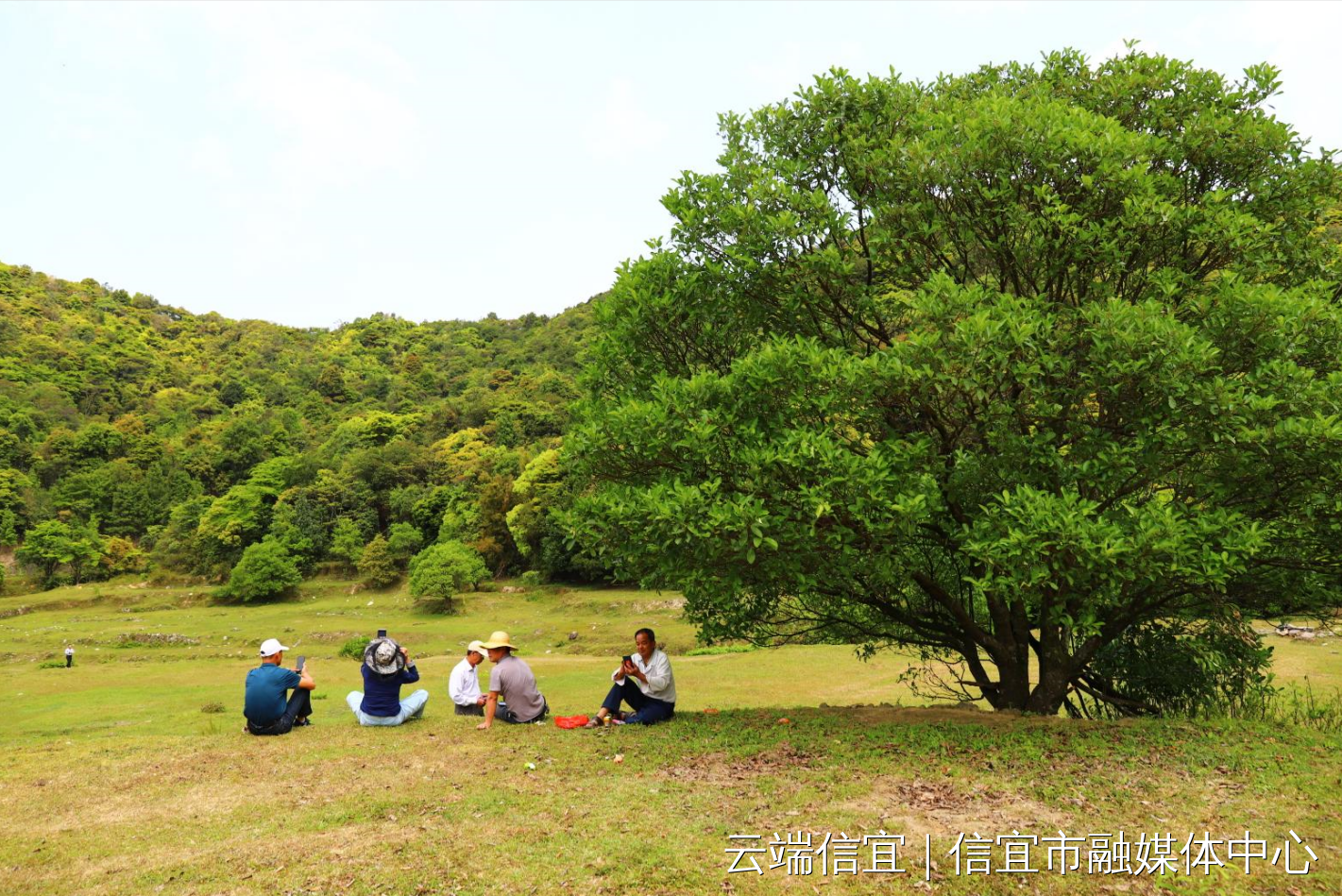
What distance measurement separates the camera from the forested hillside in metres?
67.9

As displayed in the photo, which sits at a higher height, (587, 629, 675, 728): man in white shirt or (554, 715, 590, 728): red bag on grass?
(587, 629, 675, 728): man in white shirt

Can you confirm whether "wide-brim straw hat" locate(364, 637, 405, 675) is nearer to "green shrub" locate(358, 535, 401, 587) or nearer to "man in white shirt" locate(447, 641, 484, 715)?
"man in white shirt" locate(447, 641, 484, 715)

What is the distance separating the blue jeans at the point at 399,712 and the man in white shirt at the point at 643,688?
271cm

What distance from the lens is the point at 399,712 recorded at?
37.6ft

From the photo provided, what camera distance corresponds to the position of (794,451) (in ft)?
27.0

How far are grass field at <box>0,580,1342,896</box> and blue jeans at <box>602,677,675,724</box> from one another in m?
0.29

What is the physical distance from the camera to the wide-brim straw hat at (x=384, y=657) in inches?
435

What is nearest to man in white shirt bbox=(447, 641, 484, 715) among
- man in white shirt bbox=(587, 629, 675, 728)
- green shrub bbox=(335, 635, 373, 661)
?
man in white shirt bbox=(587, 629, 675, 728)

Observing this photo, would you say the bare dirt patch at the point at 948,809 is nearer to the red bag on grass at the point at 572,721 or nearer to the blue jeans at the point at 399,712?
the red bag on grass at the point at 572,721

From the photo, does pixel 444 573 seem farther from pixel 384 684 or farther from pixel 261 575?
pixel 384 684

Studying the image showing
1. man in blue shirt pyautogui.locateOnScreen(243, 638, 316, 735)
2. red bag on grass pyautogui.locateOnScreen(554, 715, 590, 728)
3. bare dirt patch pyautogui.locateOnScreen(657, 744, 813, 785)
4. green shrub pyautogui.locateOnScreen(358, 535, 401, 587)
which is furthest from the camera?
green shrub pyautogui.locateOnScreen(358, 535, 401, 587)

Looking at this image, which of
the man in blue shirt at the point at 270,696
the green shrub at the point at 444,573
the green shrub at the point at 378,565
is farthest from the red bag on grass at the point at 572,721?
the green shrub at the point at 378,565

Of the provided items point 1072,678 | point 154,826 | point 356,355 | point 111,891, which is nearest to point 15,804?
point 154,826

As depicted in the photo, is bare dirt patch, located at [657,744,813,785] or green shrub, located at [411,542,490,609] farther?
green shrub, located at [411,542,490,609]
